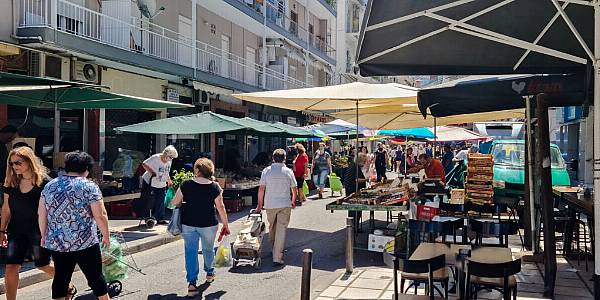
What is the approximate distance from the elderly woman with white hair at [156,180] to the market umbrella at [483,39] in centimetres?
596

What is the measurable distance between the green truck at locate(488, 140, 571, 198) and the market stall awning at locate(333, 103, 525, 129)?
1.58 meters

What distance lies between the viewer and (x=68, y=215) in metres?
5.28

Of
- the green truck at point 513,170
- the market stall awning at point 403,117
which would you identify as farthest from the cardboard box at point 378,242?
the green truck at point 513,170

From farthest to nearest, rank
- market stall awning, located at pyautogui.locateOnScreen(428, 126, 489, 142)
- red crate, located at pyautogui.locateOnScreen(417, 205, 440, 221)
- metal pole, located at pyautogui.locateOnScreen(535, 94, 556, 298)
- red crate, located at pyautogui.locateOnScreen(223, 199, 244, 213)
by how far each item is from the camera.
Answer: market stall awning, located at pyautogui.locateOnScreen(428, 126, 489, 142), red crate, located at pyautogui.locateOnScreen(223, 199, 244, 213), red crate, located at pyautogui.locateOnScreen(417, 205, 440, 221), metal pole, located at pyautogui.locateOnScreen(535, 94, 556, 298)

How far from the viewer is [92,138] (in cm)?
1673

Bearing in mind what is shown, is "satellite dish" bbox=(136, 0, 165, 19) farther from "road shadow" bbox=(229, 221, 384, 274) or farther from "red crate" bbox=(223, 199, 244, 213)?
"road shadow" bbox=(229, 221, 384, 274)

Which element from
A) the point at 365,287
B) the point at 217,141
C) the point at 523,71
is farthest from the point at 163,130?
the point at 217,141

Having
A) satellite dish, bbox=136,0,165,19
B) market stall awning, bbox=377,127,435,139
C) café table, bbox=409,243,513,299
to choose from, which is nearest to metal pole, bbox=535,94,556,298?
café table, bbox=409,243,513,299

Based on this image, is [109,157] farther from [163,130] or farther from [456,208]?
[456,208]

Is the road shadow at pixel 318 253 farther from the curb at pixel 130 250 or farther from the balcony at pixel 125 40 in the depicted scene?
the balcony at pixel 125 40

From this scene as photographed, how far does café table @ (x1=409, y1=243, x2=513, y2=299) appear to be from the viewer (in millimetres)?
5402

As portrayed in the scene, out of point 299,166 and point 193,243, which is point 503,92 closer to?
point 193,243

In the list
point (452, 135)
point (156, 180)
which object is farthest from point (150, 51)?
point (452, 135)

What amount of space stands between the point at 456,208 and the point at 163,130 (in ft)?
22.6
